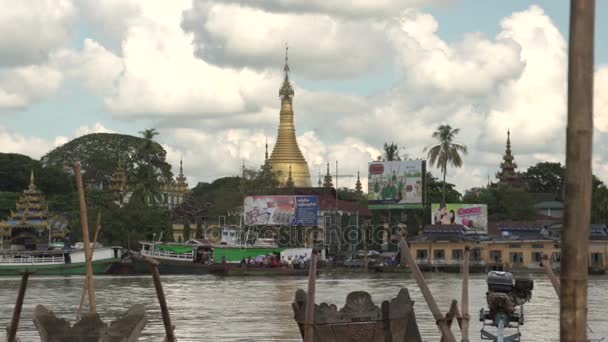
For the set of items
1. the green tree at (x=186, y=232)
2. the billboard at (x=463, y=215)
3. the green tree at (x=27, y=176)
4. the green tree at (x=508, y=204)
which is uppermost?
the green tree at (x=27, y=176)

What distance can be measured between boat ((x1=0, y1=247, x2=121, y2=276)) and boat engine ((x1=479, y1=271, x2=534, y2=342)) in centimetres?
5479

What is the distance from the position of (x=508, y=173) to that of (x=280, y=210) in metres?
48.3

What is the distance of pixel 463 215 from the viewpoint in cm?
8875

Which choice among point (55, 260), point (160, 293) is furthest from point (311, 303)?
point (55, 260)

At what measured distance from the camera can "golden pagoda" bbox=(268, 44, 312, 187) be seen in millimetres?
121475

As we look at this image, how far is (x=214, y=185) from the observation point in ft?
450

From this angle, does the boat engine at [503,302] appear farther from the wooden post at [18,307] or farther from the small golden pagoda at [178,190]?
the small golden pagoda at [178,190]

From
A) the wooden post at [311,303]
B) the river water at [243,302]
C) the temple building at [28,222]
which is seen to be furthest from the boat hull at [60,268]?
the wooden post at [311,303]

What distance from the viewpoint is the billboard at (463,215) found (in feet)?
290

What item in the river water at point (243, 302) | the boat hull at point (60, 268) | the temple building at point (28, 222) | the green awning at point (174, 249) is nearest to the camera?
the river water at point (243, 302)

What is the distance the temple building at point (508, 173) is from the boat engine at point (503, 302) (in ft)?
333

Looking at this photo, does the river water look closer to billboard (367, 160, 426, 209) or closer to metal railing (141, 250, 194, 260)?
metal railing (141, 250, 194, 260)

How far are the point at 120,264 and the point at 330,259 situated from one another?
19.0 m

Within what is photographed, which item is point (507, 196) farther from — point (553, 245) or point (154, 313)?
point (154, 313)
